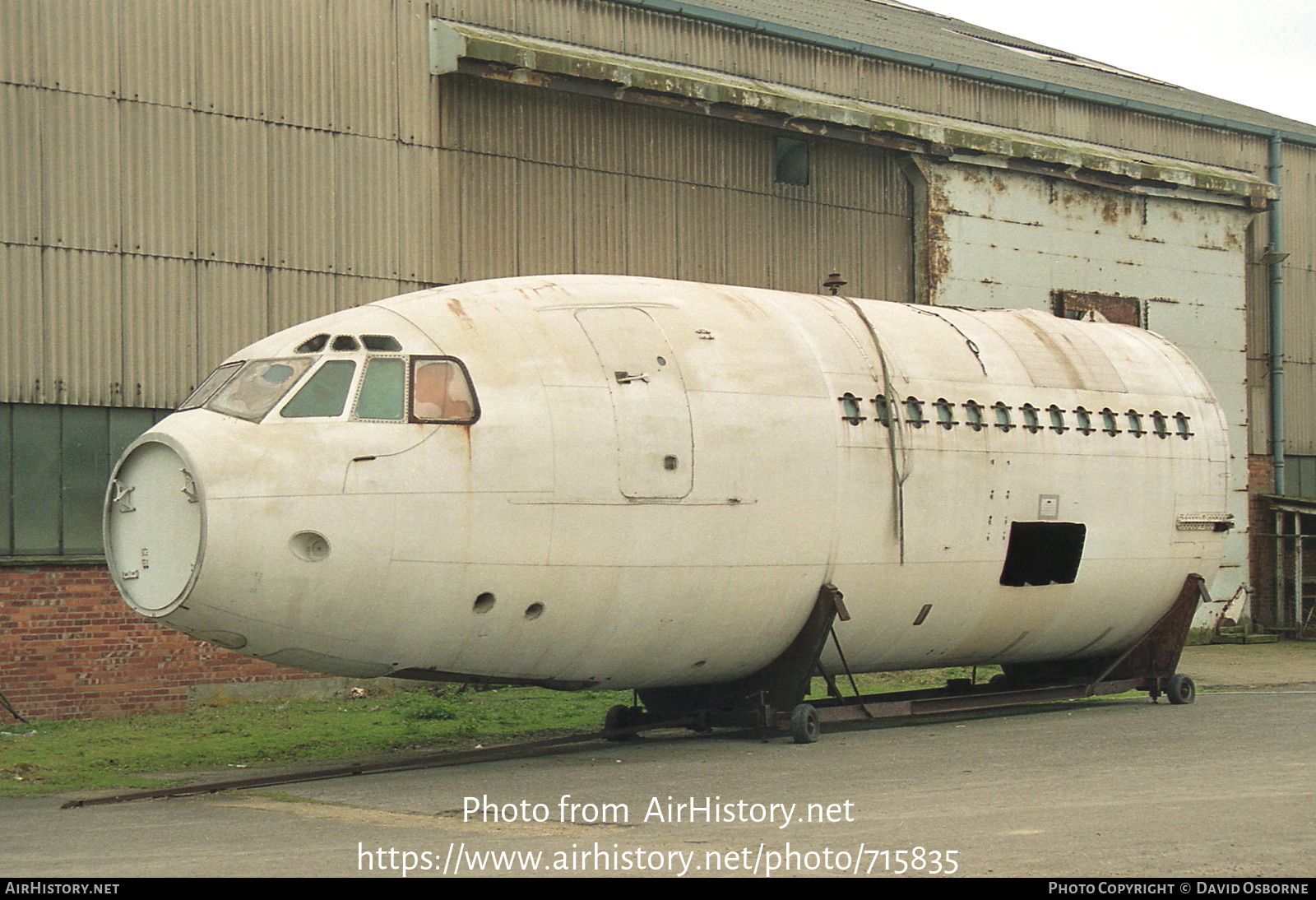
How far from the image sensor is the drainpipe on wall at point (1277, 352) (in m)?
31.8

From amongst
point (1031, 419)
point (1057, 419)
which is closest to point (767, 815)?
point (1031, 419)

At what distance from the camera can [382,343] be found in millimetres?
13117

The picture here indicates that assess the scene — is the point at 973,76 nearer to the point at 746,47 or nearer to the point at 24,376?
the point at 746,47

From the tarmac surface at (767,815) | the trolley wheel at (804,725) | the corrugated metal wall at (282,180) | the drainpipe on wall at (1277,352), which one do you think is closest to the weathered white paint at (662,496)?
the trolley wheel at (804,725)

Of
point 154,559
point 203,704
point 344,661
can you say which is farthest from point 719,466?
point 203,704

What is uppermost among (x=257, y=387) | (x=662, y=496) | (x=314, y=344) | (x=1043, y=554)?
(x=314, y=344)

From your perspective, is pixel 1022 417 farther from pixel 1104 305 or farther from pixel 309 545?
pixel 1104 305

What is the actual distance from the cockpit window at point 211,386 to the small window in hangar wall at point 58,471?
6.03m

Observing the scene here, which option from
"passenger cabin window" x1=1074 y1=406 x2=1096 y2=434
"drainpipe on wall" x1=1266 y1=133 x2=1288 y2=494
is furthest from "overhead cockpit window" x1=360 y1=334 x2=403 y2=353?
"drainpipe on wall" x1=1266 y1=133 x2=1288 y2=494

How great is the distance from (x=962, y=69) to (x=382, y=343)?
16.8 metres

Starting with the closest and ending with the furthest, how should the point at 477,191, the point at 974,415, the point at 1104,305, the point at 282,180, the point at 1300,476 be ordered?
the point at 974,415
the point at 282,180
the point at 477,191
the point at 1104,305
the point at 1300,476

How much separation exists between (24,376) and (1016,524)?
11.5 m

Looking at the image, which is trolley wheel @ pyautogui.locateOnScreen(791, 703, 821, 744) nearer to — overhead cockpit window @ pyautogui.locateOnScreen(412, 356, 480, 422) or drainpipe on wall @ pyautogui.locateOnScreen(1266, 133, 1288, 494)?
overhead cockpit window @ pyautogui.locateOnScreen(412, 356, 480, 422)
